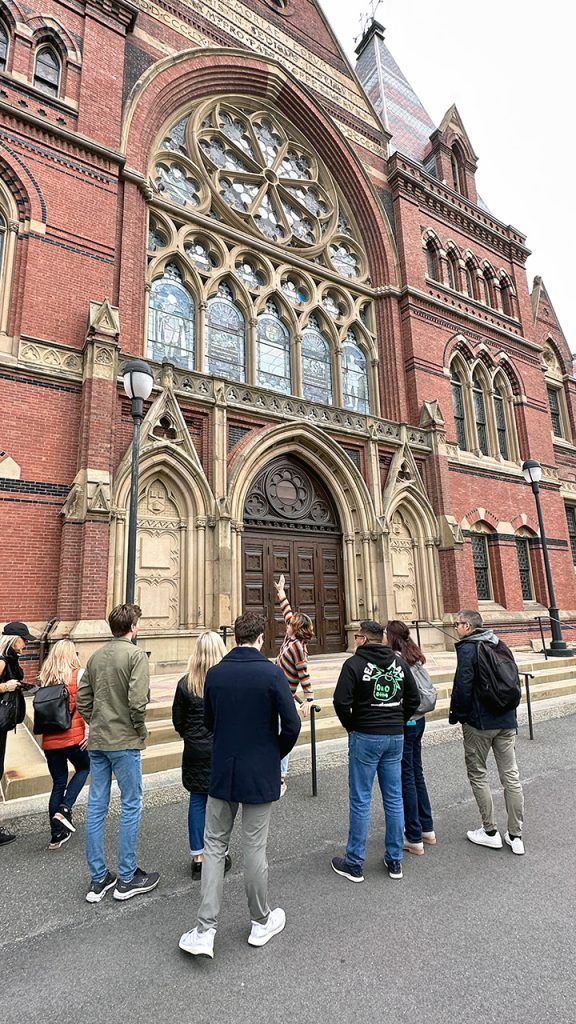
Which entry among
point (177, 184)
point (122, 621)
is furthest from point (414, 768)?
point (177, 184)

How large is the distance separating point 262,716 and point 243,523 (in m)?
8.48

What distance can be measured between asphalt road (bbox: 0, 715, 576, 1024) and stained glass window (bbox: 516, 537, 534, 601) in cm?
1323

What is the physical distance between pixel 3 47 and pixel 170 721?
44.8ft

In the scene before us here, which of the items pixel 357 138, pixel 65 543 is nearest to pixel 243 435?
pixel 65 543

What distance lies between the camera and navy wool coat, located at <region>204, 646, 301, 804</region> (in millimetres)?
2797

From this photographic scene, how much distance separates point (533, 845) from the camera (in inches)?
156

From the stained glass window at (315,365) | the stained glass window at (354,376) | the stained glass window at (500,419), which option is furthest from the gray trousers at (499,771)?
the stained glass window at (500,419)

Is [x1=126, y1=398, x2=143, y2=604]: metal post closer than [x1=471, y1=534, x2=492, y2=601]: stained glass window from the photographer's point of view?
Yes

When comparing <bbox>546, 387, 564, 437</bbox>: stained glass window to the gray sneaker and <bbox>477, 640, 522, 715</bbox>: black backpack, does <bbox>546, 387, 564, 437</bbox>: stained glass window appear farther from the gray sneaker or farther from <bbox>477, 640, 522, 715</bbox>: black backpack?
the gray sneaker

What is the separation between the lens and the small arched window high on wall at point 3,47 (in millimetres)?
10547

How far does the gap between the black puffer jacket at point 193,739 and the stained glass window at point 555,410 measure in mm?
21309

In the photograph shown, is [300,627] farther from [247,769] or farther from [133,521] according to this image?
[133,521]

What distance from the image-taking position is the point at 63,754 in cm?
412

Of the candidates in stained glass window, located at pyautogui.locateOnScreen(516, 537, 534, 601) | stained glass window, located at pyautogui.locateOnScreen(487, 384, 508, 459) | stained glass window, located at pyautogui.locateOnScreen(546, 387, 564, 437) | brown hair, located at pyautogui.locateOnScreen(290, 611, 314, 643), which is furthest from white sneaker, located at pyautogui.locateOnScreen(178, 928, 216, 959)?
stained glass window, located at pyautogui.locateOnScreen(546, 387, 564, 437)
